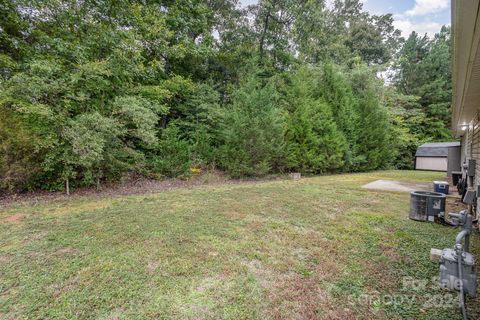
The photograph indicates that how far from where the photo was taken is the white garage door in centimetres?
1487

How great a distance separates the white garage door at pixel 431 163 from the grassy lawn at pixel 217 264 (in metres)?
14.2

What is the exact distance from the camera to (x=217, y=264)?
8.46ft

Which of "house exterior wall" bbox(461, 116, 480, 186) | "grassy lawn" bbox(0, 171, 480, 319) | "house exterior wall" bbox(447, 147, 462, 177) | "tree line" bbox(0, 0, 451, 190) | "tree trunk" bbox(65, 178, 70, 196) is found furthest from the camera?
"house exterior wall" bbox(447, 147, 462, 177)

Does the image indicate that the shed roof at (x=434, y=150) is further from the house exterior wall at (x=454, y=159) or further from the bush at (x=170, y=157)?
the bush at (x=170, y=157)

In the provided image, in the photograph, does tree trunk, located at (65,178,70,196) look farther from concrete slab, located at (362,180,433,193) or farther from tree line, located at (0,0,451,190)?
concrete slab, located at (362,180,433,193)

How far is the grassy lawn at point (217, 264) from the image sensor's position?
1.91m

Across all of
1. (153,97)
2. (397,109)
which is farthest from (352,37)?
(153,97)

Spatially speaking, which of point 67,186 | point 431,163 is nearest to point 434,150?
point 431,163

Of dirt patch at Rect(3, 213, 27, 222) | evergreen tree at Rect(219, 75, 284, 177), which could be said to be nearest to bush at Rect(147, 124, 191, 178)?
evergreen tree at Rect(219, 75, 284, 177)

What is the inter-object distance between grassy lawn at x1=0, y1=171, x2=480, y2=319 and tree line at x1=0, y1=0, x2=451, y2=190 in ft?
6.30

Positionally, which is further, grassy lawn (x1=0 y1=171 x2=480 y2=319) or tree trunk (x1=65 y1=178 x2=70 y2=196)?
tree trunk (x1=65 y1=178 x2=70 y2=196)

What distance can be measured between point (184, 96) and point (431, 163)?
16.5 meters

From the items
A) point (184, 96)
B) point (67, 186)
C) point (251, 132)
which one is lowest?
point (67, 186)

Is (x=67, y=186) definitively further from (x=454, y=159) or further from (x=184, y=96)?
(x=454, y=159)
